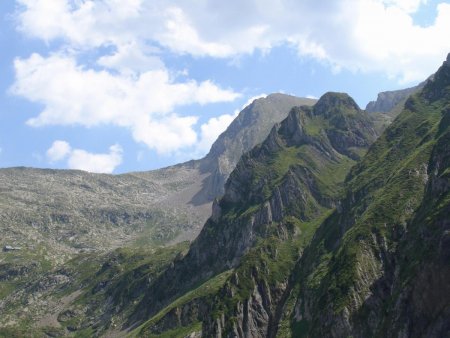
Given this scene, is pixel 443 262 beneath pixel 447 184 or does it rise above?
beneath

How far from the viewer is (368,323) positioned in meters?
199

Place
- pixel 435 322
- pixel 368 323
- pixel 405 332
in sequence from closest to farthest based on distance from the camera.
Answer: pixel 435 322 → pixel 405 332 → pixel 368 323

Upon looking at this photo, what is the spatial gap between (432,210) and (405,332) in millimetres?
51417

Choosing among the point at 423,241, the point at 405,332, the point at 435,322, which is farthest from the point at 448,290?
the point at 423,241

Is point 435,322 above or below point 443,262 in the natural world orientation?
below

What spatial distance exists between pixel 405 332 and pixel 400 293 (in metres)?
15.1

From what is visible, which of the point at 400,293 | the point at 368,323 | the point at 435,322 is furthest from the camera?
the point at 368,323

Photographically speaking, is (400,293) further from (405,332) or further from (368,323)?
(368,323)

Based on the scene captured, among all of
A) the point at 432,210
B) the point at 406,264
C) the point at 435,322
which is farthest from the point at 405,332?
the point at 432,210

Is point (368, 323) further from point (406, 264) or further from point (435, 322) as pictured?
point (435, 322)

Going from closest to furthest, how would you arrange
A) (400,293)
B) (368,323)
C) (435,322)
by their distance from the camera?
(435,322) < (400,293) < (368,323)

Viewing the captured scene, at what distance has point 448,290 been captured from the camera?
148125 millimetres

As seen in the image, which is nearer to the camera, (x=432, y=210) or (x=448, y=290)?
(x=448, y=290)

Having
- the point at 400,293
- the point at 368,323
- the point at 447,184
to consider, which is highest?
the point at 447,184
